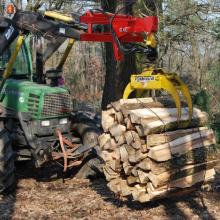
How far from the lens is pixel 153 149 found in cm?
539

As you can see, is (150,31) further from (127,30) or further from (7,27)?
(7,27)

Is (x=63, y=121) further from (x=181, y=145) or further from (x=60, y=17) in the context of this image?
(x=181, y=145)

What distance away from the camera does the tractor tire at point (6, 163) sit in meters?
6.77

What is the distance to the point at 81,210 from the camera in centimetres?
621

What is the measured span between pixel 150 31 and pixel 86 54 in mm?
16732

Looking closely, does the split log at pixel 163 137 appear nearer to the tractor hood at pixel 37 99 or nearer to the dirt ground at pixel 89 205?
the dirt ground at pixel 89 205

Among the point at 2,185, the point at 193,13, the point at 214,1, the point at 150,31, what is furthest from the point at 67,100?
the point at 214,1

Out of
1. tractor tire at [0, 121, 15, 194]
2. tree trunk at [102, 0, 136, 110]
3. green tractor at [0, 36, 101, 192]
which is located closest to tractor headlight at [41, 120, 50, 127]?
green tractor at [0, 36, 101, 192]

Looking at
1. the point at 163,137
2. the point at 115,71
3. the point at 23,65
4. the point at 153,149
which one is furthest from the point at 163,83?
the point at 115,71

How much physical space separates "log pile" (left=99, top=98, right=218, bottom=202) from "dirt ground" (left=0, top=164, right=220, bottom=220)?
1.07 feet

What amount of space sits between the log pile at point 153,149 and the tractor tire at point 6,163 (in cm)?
147

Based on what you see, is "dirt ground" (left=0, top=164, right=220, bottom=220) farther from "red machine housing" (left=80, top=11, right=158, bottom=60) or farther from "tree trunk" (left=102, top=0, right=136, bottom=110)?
"tree trunk" (left=102, top=0, right=136, bottom=110)

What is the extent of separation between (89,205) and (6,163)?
136 centimetres

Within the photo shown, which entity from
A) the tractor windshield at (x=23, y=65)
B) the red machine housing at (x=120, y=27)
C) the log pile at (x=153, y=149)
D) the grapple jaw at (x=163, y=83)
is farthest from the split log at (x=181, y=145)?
the tractor windshield at (x=23, y=65)
